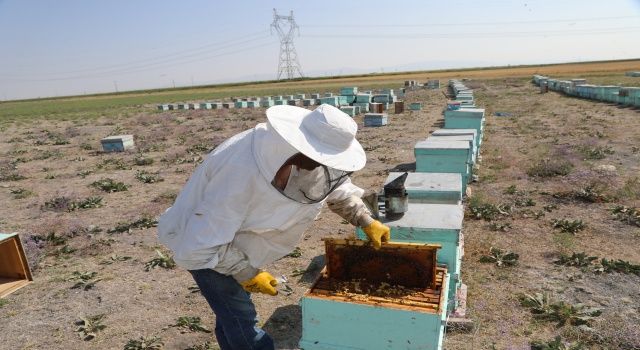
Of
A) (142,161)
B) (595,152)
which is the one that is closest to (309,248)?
(595,152)

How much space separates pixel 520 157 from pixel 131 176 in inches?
448

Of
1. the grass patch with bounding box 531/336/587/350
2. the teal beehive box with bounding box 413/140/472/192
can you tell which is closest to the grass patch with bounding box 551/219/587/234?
the teal beehive box with bounding box 413/140/472/192

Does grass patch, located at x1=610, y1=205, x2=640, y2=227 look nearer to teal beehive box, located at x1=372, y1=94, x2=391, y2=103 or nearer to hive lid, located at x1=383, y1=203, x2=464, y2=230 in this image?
hive lid, located at x1=383, y1=203, x2=464, y2=230

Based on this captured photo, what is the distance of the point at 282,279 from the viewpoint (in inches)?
223

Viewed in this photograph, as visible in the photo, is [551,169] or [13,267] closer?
[13,267]

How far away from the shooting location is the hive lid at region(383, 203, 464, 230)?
3.81 metres

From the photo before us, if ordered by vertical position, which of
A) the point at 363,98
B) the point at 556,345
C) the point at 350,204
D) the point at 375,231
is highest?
the point at 350,204

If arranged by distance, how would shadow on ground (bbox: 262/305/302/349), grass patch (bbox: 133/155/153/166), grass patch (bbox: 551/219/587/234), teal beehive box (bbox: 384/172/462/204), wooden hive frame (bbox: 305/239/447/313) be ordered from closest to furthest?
1. wooden hive frame (bbox: 305/239/447/313)
2. shadow on ground (bbox: 262/305/302/349)
3. teal beehive box (bbox: 384/172/462/204)
4. grass patch (bbox: 551/219/587/234)
5. grass patch (bbox: 133/155/153/166)

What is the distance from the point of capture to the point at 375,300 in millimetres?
3047

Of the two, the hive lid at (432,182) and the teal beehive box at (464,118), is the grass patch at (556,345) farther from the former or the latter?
the teal beehive box at (464,118)

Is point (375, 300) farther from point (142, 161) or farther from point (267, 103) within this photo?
point (267, 103)

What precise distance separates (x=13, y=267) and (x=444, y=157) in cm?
688

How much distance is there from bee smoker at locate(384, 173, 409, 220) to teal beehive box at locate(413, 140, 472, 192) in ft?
10.7

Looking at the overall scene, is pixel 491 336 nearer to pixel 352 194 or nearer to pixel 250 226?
pixel 352 194
